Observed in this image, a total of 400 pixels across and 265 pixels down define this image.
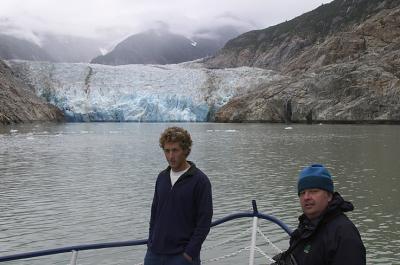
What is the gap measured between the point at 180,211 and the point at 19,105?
8390 centimetres

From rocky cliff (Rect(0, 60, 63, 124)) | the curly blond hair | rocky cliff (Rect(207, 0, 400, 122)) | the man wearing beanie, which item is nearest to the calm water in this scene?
the curly blond hair

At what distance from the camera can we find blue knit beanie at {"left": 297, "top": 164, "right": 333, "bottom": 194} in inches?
131

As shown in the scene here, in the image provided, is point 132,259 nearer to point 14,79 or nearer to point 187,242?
point 187,242

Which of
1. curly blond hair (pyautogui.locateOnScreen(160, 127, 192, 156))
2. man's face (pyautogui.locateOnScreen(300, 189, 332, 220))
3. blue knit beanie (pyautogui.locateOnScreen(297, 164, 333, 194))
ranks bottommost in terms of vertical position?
man's face (pyautogui.locateOnScreen(300, 189, 332, 220))

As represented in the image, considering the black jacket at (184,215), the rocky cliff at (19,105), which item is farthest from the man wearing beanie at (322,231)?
the rocky cliff at (19,105)

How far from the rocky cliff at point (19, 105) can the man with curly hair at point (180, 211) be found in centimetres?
7745

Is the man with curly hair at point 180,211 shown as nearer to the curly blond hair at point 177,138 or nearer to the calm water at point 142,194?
the curly blond hair at point 177,138

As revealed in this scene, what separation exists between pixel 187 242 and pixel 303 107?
76559 millimetres

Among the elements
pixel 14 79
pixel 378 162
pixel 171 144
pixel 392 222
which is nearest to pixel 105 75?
pixel 14 79

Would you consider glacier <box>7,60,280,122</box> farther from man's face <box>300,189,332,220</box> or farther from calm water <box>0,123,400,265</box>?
man's face <box>300,189,332,220</box>

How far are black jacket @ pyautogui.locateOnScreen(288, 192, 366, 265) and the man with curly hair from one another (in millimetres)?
1298

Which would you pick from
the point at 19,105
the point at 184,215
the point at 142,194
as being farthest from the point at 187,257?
the point at 19,105

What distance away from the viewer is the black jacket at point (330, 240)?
9.70 ft

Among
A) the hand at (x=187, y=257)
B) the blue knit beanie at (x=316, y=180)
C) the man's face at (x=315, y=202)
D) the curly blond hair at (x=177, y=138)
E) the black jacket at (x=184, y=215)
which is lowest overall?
the hand at (x=187, y=257)
